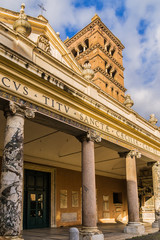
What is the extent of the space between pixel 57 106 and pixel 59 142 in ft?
13.0

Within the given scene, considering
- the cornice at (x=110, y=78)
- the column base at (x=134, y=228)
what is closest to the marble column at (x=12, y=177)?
the column base at (x=134, y=228)

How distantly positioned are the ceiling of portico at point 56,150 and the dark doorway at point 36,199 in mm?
804

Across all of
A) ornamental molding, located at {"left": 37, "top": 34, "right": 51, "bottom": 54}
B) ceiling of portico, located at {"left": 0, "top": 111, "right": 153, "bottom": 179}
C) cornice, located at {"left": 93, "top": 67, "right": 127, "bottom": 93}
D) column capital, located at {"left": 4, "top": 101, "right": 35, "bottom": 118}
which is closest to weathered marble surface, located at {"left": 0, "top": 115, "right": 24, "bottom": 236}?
column capital, located at {"left": 4, "top": 101, "right": 35, "bottom": 118}

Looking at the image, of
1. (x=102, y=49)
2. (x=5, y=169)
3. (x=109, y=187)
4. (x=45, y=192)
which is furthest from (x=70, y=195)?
(x=102, y=49)

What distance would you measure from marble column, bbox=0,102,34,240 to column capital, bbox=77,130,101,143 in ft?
9.22

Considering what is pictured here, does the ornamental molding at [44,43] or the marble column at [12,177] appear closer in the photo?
the marble column at [12,177]

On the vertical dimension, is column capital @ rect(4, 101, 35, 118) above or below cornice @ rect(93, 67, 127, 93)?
below

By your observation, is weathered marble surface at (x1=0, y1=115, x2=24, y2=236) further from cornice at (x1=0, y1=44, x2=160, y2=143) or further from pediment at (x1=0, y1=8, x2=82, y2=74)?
pediment at (x1=0, y1=8, x2=82, y2=74)

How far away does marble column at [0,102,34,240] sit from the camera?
18.3ft

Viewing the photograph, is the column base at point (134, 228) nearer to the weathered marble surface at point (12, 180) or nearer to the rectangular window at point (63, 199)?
the rectangular window at point (63, 199)

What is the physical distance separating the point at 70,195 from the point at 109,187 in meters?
4.27

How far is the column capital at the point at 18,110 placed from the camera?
6.38 meters

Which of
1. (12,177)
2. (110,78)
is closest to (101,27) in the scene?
(110,78)

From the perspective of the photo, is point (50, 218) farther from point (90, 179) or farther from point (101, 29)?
point (101, 29)
